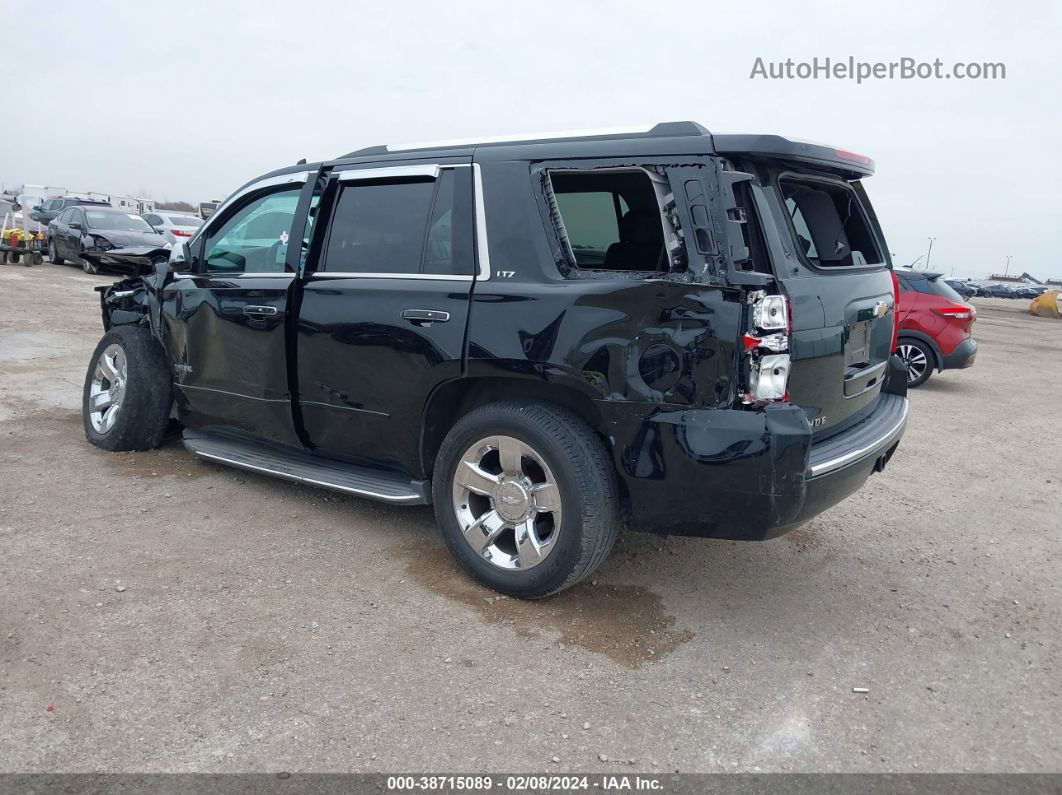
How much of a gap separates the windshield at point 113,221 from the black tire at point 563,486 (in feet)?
60.0

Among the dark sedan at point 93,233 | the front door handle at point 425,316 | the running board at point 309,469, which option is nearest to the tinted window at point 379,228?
the front door handle at point 425,316

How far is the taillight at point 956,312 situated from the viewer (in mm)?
10094

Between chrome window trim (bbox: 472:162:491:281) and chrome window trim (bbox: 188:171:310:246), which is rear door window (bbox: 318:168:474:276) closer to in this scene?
chrome window trim (bbox: 472:162:491:281)

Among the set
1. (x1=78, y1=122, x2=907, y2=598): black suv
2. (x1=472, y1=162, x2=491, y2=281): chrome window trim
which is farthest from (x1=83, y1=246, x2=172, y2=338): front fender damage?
(x1=472, y1=162, x2=491, y2=281): chrome window trim

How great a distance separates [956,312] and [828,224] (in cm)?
719

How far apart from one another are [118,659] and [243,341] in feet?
6.61

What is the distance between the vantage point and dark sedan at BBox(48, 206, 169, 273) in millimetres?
18391

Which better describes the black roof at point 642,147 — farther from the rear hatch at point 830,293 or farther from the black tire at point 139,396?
the black tire at point 139,396

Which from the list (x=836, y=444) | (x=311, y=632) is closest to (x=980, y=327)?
(x=836, y=444)

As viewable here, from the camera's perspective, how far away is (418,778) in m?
2.53

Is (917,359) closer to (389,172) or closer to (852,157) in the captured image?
(852,157)

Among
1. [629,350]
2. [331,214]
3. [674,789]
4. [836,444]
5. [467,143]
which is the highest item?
[467,143]

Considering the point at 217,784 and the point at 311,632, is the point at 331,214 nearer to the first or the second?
the point at 311,632

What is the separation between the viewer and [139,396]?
5.29m
